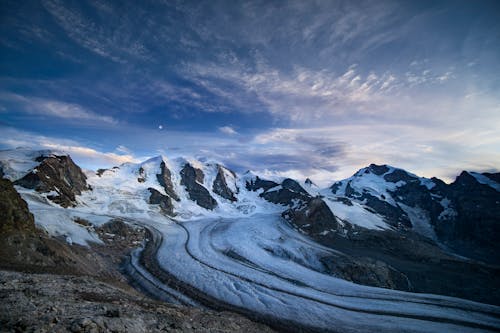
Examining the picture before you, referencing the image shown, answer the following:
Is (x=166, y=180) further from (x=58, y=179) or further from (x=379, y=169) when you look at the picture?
(x=379, y=169)

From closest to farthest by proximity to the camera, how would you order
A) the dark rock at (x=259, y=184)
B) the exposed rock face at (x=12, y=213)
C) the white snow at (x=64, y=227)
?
the exposed rock face at (x=12, y=213)
the white snow at (x=64, y=227)
the dark rock at (x=259, y=184)

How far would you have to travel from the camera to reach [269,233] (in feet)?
202

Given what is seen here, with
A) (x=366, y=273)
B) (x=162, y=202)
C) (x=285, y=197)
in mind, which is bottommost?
(x=366, y=273)

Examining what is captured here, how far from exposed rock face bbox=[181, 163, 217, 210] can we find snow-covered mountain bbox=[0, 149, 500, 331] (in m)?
0.47

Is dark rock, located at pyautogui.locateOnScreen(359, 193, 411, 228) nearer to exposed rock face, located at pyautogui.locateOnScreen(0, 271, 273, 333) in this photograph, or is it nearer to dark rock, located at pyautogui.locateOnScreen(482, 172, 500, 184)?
dark rock, located at pyautogui.locateOnScreen(482, 172, 500, 184)

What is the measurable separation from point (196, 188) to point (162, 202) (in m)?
29.8

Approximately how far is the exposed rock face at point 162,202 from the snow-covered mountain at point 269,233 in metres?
0.44

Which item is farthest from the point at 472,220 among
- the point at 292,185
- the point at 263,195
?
the point at 263,195

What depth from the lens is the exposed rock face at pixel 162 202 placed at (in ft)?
271

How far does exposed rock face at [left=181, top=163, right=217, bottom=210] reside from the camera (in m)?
107

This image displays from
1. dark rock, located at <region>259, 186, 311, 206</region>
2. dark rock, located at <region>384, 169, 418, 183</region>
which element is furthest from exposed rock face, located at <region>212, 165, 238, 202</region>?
dark rock, located at <region>384, 169, 418, 183</region>

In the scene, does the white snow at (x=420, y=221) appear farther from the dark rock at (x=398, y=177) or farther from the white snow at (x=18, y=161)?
the white snow at (x=18, y=161)

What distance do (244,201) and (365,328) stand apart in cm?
10457

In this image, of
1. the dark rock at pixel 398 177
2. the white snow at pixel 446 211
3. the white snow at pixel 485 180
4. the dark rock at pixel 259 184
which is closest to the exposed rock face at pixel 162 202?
the dark rock at pixel 259 184
